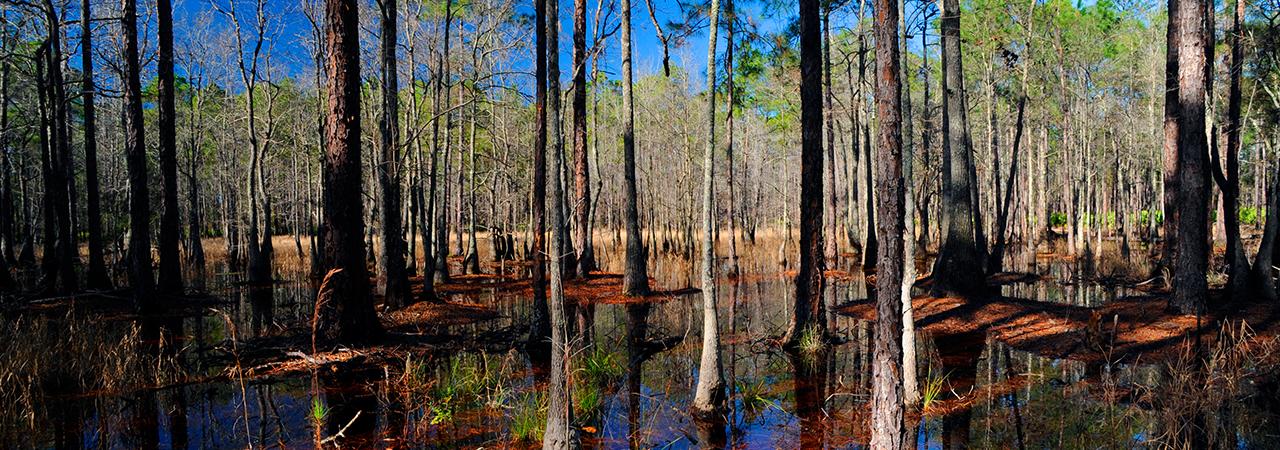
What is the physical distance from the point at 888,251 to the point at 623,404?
3.34 m

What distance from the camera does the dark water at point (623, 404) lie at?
19.3ft

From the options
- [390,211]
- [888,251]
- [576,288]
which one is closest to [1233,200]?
[888,251]

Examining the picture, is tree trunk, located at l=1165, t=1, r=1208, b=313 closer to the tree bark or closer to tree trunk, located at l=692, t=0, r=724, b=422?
tree trunk, located at l=692, t=0, r=724, b=422

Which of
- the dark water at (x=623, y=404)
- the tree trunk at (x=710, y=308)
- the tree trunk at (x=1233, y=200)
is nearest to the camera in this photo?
the dark water at (x=623, y=404)

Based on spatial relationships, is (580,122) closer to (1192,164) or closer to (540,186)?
(540,186)

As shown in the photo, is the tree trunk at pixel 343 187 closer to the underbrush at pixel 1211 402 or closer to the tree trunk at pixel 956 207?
the underbrush at pixel 1211 402

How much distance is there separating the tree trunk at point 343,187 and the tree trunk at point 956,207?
35.6ft

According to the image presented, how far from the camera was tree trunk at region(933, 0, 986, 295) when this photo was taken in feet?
43.8

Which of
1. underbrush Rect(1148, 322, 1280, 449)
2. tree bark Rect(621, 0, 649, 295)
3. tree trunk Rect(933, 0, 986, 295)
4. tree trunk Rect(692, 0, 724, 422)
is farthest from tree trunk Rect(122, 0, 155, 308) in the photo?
underbrush Rect(1148, 322, 1280, 449)

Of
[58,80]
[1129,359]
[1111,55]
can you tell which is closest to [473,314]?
[58,80]

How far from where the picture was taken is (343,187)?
9.66 metres

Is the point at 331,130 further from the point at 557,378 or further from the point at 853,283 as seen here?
the point at 853,283

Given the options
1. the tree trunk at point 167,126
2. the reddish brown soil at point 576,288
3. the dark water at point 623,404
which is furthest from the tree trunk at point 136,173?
the reddish brown soil at point 576,288

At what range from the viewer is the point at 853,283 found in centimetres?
1866
